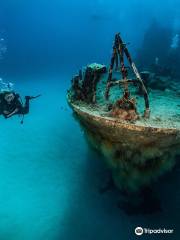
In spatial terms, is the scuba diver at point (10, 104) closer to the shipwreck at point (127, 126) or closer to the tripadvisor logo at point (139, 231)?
the shipwreck at point (127, 126)

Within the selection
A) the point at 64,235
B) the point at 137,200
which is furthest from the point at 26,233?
the point at 137,200

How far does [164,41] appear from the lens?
74.4 ft

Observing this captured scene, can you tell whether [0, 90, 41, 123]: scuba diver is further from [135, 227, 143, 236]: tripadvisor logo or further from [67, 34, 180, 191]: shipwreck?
[135, 227, 143, 236]: tripadvisor logo

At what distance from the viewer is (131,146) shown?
6266 millimetres

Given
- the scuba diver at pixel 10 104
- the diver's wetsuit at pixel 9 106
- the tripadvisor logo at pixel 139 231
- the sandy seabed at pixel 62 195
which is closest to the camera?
the tripadvisor logo at pixel 139 231

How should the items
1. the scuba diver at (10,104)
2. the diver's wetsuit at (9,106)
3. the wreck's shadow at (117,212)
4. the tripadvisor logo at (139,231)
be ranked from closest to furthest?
the tripadvisor logo at (139,231)
the wreck's shadow at (117,212)
the scuba diver at (10,104)
the diver's wetsuit at (9,106)

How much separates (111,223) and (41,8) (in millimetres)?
141523

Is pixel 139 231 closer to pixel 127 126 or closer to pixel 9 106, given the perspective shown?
pixel 127 126

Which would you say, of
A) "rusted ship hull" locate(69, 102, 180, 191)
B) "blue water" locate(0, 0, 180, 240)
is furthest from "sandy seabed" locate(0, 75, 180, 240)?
"rusted ship hull" locate(69, 102, 180, 191)

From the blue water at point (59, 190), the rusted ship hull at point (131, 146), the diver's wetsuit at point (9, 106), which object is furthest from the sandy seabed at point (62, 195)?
the diver's wetsuit at point (9, 106)

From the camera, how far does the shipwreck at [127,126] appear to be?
5.84 metres

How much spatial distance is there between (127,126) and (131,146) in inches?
29.9

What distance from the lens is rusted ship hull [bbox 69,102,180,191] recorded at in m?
5.77

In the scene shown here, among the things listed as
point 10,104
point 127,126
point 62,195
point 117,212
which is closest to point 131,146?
point 127,126
